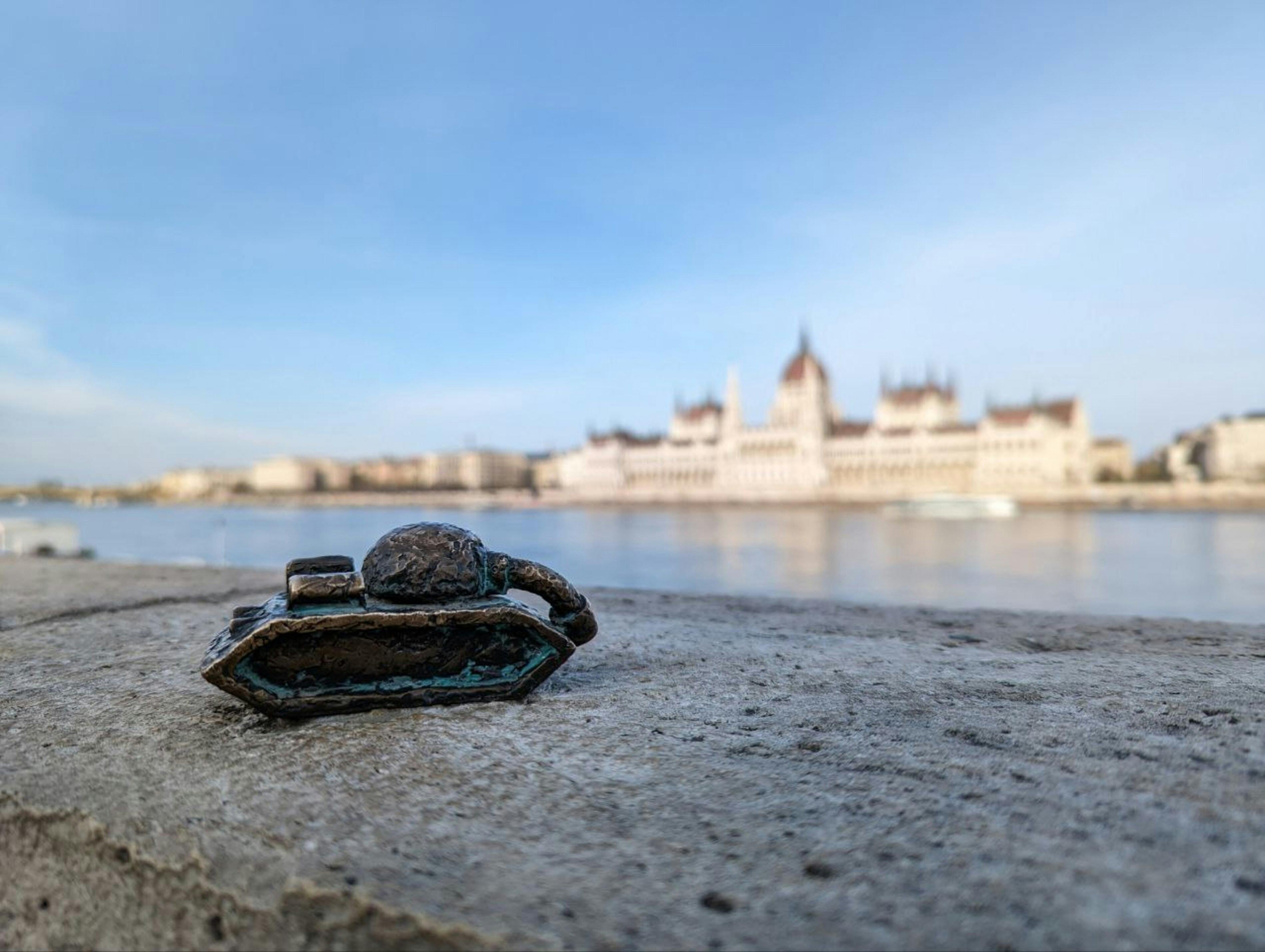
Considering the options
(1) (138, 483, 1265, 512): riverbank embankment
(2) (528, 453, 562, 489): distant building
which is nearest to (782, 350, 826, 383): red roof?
(1) (138, 483, 1265, 512): riverbank embankment

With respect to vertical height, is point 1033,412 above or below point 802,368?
below

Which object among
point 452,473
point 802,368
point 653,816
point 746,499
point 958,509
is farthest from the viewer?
point 452,473

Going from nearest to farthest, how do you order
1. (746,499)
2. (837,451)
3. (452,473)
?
(746,499), (837,451), (452,473)

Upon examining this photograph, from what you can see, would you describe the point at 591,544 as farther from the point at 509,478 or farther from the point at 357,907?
the point at 509,478

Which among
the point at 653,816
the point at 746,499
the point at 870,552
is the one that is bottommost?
the point at 870,552

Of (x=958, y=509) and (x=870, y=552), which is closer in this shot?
(x=870, y=552)

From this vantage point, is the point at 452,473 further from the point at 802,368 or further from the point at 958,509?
the point at 958,509

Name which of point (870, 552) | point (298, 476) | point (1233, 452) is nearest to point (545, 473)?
point (298, 476)

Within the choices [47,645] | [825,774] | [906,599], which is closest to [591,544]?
[906,599]

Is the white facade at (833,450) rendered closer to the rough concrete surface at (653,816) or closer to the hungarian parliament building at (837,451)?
the hungarian parliament building at (837,451)
